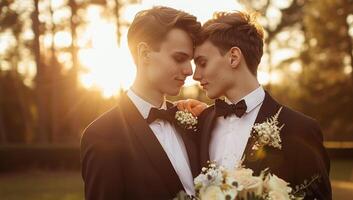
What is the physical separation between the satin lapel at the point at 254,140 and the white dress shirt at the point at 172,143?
0.44 metres

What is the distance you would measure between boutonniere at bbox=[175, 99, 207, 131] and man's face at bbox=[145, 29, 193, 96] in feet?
0.64

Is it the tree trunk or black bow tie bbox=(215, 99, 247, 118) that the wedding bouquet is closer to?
black bow tie bbox=(215, 99, 247, 118)

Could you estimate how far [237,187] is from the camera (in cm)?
370

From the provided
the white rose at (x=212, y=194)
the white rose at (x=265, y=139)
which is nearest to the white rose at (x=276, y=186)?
the white rose at (x=212, y=194)

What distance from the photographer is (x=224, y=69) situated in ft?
16.2

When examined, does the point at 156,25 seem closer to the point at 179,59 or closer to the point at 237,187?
the point at 179,59

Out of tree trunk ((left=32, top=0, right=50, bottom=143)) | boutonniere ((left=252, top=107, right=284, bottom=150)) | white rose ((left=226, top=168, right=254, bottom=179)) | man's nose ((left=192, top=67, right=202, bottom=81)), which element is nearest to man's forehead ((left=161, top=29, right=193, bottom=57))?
man's nose ((left=192, top=67, right=202, bottom=81))

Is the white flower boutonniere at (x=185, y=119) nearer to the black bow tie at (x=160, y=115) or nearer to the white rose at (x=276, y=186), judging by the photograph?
the black bow tie at (x=160, y=115)

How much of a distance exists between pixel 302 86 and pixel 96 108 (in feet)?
42.8

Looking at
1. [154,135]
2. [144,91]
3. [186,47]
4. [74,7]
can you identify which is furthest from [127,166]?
[74,7]

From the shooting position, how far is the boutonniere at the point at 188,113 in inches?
188

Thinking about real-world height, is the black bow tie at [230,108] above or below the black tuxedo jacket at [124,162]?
above

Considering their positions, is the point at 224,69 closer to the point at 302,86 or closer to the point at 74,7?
the point at 74,7

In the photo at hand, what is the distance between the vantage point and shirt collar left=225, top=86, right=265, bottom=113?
488cm
